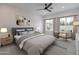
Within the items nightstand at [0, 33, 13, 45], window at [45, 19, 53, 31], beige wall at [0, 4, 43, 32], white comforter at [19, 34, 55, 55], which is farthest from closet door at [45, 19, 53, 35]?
nightstand at [0, 33, 13, 45]

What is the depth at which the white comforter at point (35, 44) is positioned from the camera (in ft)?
5.81

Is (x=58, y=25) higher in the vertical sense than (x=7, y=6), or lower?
lower

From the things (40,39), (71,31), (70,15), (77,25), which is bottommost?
(40,39)

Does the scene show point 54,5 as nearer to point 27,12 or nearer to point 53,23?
point 53,23

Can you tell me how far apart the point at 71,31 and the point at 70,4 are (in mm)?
573

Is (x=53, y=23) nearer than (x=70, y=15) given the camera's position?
No

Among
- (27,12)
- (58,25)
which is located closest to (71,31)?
(58,25)

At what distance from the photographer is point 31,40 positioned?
1.80 m

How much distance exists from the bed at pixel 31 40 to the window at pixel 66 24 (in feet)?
1.16

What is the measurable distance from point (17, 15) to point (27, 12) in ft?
0.73

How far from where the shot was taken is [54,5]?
6.24 ft

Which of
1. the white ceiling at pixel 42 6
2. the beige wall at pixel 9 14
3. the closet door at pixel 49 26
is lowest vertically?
the closet door at pixel 49 26

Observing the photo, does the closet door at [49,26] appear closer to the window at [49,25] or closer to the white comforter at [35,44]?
the window at [49,25]

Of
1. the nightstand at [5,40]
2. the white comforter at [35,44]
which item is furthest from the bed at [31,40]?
the nightstand at [5,40]
